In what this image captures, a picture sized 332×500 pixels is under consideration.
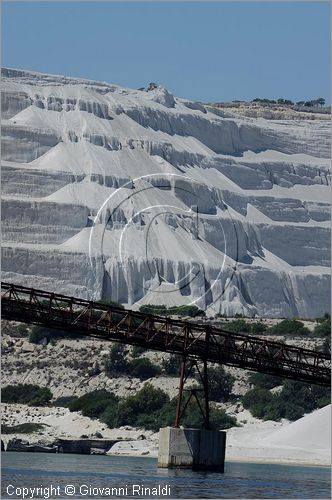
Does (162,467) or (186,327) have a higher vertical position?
(186,327)

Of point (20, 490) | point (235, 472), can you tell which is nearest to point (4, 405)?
point (235, 472)

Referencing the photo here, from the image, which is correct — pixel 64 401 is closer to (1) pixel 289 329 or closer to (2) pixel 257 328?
(2) pixel 257 328

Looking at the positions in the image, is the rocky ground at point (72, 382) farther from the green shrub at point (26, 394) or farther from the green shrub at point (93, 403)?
the green shrub at point (26, 394)

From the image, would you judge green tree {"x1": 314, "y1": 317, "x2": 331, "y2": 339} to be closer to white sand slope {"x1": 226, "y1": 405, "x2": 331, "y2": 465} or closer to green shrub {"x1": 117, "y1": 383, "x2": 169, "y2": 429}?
green shrub {"x1": 117, "y1": 383, "x2": 169, "y2": 429}

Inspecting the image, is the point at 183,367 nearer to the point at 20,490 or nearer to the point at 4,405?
the point at 20,490

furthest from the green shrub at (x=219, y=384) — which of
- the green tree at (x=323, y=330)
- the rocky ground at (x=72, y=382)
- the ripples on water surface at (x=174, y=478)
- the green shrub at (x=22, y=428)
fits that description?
the ripples on water surface at (x=174, y=478)

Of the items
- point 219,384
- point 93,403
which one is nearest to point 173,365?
point 219,384

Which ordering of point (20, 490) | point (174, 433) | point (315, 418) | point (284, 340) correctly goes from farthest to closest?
point (284, 340), point (315, 418), point (174, 433), point (20, 490)

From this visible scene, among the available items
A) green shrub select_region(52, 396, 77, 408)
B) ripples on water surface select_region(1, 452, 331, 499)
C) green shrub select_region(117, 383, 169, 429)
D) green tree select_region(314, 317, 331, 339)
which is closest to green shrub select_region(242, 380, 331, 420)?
green shrub select_region(117, 383, 169, 429)
